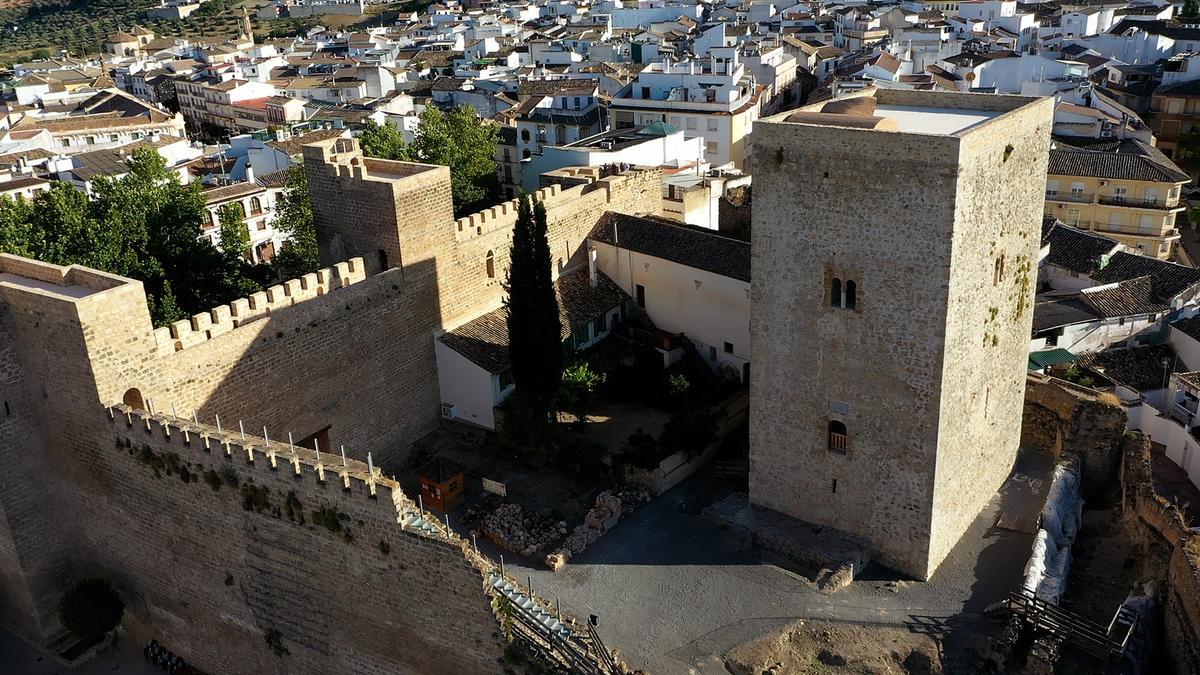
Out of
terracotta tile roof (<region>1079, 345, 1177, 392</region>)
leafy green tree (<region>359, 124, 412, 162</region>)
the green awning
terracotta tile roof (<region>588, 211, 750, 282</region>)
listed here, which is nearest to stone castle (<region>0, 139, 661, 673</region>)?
terracotta tile roof (<region>588, 211, 750, 282</region>)

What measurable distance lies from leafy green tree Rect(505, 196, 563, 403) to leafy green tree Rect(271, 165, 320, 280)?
9.47 meters

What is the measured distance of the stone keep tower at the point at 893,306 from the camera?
15148 mm

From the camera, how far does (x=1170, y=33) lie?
193 feet

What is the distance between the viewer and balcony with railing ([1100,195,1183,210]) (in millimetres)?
33375

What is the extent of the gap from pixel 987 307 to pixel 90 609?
15.9 m

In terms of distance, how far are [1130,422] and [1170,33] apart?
4727cm

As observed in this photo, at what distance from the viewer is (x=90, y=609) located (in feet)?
56.2

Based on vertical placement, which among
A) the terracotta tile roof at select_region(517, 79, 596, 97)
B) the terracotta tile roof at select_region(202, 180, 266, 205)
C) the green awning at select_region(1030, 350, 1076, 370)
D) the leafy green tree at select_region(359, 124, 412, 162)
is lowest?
the green awning at select_region(1030, 350, 1076, 370)

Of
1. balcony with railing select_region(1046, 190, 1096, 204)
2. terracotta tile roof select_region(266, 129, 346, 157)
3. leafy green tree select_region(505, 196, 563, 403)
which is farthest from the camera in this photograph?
terracotta tile roof select_region(266, 129, 346, 157)

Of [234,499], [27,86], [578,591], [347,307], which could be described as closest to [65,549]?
[234,499]

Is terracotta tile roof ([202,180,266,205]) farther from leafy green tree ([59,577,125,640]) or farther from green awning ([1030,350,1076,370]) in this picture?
green awning ([1030,350,1076,370])

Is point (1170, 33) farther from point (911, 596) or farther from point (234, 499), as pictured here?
point (234, 499)

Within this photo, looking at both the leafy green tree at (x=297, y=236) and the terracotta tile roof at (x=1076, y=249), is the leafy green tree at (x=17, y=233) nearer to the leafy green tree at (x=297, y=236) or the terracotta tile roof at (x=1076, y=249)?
the leafy green tree at (x=297, y=236)

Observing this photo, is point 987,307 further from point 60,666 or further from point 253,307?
point 60,666
